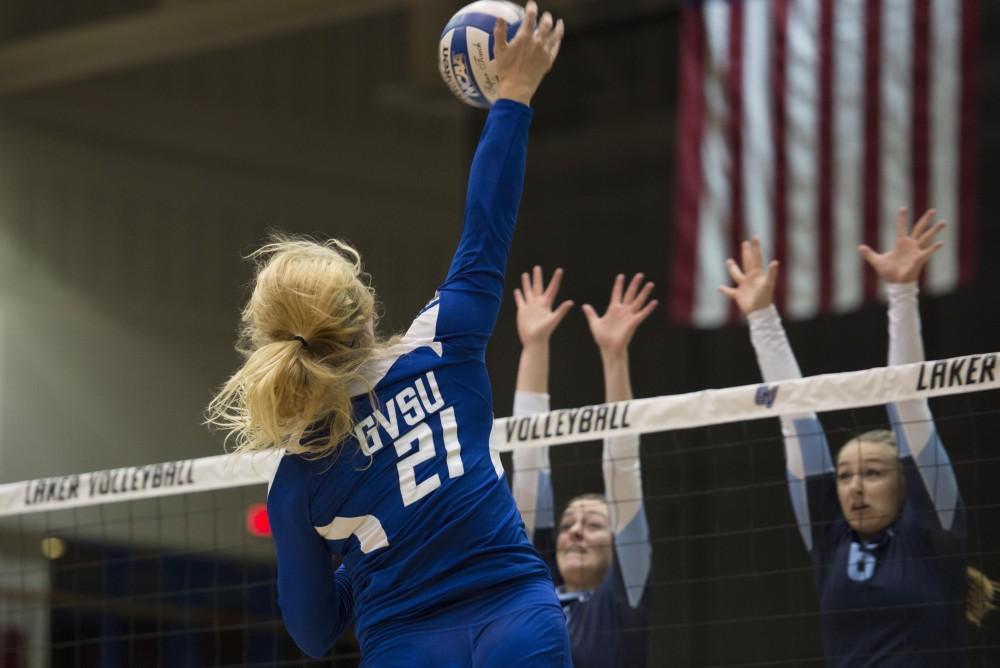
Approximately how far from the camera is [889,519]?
506 centimetres

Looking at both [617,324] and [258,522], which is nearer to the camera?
[617,324]

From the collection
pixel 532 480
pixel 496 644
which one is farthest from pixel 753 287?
pixel 496 644

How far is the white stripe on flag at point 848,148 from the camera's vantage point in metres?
9.34

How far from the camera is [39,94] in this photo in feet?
44.0

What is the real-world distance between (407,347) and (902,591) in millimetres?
2108

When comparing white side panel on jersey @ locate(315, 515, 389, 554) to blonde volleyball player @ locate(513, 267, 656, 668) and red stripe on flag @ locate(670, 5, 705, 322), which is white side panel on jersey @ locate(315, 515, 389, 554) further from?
red stripe on flag @ locate(670, 5, 705, 322)

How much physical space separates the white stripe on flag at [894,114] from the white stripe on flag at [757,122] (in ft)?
2.44

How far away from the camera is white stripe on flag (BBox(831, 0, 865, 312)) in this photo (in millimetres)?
9344

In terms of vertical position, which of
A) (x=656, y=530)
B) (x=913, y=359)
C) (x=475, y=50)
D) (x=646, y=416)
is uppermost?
(x=475, y=50)

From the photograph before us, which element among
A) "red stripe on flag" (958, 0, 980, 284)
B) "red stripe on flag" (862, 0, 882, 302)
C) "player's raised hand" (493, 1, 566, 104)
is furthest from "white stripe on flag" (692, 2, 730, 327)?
"player's raised hand" (493, 1, 566, 104)

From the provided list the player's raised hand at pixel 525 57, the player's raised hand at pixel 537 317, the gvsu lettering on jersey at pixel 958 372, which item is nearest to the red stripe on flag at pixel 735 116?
the player's raised hand at pixel 537 317

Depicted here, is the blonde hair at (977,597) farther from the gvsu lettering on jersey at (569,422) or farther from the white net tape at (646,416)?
the gvsu lettering on jersey at (569,422)

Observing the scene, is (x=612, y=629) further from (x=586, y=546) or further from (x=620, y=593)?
(x=586, y=546)

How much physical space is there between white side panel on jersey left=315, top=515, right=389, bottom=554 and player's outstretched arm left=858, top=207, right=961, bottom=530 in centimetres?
218
